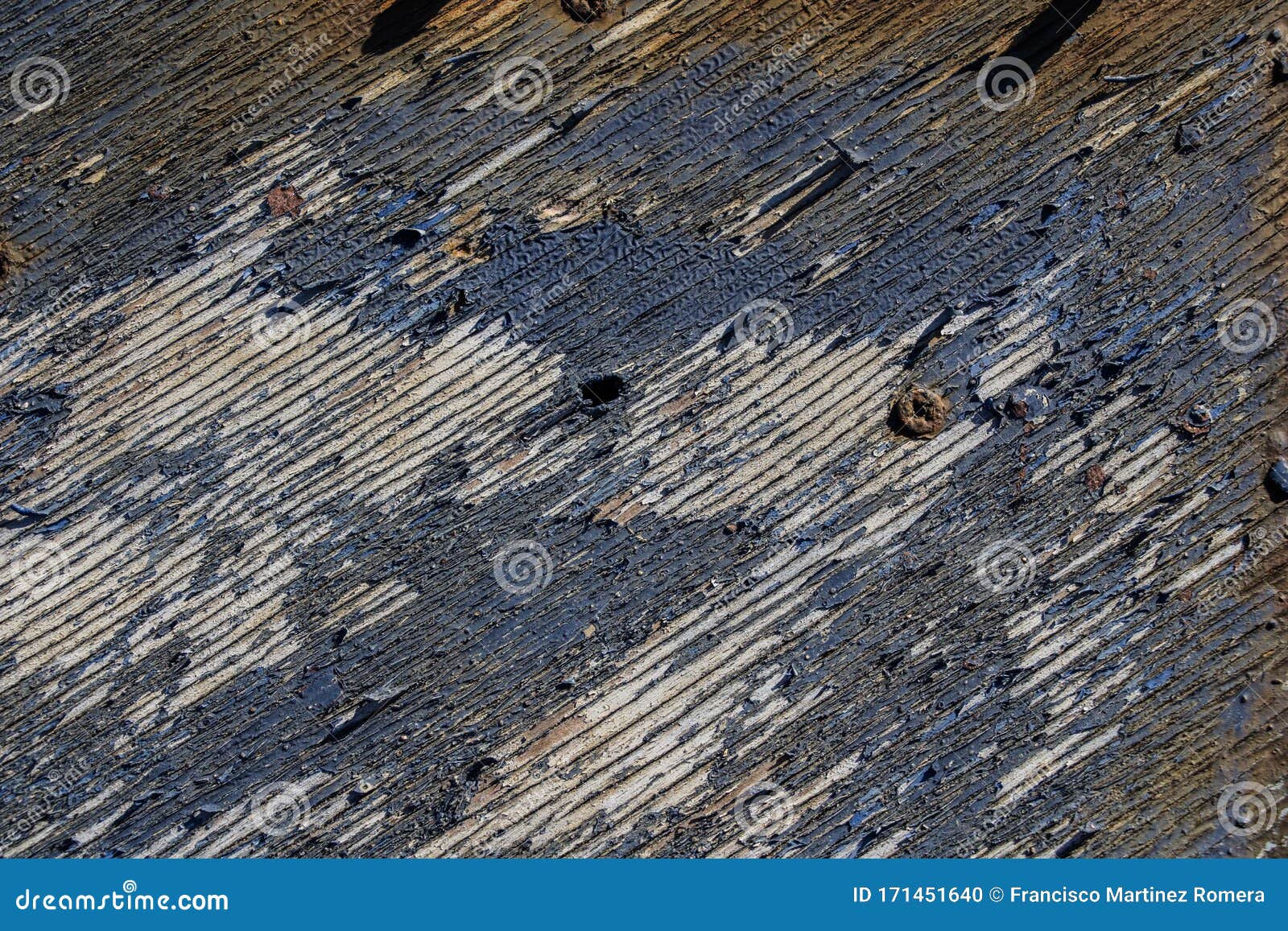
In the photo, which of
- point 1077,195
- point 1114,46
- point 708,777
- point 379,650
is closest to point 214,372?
point 379,650

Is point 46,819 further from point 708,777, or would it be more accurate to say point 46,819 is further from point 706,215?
point 706,215

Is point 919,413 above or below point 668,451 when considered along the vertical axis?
below

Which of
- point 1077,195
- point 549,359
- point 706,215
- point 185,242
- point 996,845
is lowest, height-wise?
point 996,845

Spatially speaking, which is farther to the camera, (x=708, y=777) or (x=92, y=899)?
(x=92, y=899)
